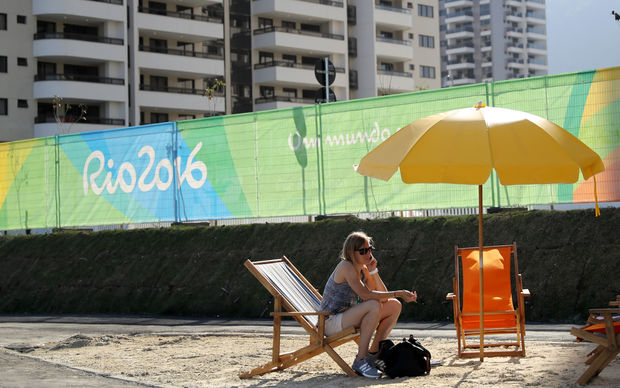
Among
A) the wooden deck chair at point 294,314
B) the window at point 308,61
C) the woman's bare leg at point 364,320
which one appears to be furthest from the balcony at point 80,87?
the woman's bare leg at point 364,320

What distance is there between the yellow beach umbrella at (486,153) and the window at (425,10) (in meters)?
92.7

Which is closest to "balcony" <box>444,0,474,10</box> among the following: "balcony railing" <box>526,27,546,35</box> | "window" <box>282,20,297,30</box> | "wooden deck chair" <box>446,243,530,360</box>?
"balcony railing" <box>526,27,546,35</box>

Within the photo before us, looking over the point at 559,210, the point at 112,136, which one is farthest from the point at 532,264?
the point at 112,136

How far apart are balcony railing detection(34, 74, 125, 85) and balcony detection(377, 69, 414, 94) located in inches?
1086

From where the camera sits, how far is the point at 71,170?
821 inches

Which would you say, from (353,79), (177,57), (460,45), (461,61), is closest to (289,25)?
(353,79)

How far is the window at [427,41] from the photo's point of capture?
99438 mm

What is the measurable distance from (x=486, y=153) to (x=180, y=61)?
65044 millimetres

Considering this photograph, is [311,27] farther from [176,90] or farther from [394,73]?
[176,90]

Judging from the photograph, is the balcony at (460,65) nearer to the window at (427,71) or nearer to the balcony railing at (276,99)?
the window at (427,71)

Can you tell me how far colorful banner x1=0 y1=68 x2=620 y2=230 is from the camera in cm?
1414

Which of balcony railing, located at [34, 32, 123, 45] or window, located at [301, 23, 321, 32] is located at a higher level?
window, located at [301, 23, 321, 32]

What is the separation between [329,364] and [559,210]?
560 cm

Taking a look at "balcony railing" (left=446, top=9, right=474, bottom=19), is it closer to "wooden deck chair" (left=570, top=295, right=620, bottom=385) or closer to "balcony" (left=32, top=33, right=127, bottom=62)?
"balcony" (left=32, top=33, right=127, bottom=62)
